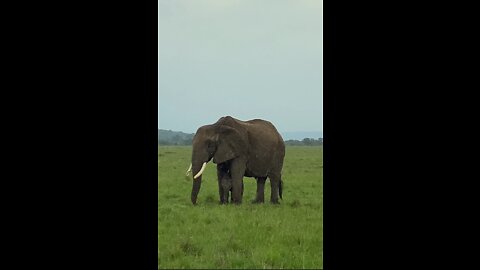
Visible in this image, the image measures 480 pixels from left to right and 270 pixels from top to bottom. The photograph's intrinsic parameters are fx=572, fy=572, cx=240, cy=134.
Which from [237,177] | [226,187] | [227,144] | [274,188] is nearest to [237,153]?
[227,144]

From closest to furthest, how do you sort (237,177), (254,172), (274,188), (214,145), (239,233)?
1. (239,233)
2. (214,145)
3. (237,177)
4. (254,172)
5. (274,188)

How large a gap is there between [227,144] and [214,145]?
216 millimetres

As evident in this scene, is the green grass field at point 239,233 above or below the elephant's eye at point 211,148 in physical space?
below

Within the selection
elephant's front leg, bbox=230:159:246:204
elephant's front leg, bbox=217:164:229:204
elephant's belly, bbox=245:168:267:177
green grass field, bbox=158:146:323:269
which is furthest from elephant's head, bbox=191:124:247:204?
green grass field, bbox=158:146:323:269

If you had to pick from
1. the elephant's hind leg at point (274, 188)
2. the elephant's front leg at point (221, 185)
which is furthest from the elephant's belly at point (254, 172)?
the elephant's front leg at point (221, 185)

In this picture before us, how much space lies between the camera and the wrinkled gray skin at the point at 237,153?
941 cm

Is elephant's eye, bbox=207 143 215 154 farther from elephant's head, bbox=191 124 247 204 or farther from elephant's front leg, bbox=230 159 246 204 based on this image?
elephant's front leg, bbox=230 159 246 204

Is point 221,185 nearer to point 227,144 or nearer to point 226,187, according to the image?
point 226,187

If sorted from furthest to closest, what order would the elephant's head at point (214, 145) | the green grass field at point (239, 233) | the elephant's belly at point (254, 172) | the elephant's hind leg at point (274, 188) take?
1. the elephant's hind leg at point (274, 188)
2. the elephant's belly at point (254, 172)
3. the elephant's head at point (214, 145)
4. the green grass field at point (239, 233)

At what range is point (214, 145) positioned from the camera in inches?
372

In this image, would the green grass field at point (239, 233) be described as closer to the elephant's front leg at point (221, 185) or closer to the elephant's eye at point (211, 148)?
the elephant's front leg at point (221, 185)

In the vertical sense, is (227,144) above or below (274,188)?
above

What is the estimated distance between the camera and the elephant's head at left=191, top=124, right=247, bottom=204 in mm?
9359
